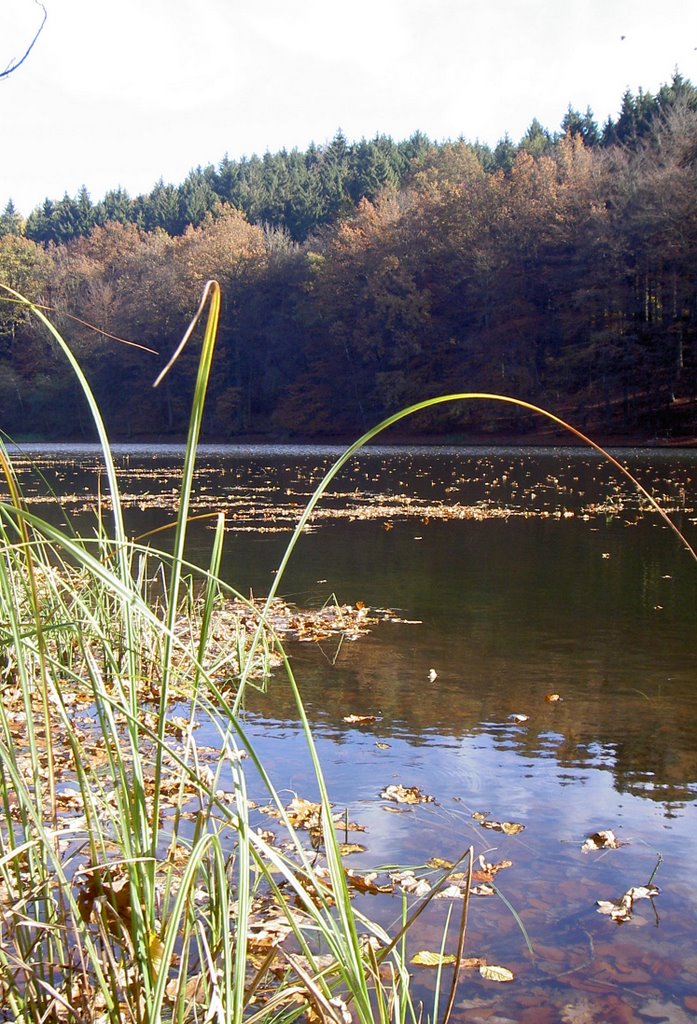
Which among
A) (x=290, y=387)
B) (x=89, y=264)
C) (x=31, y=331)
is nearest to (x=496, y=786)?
(x=290, y=387)

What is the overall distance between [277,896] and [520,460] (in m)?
31.6

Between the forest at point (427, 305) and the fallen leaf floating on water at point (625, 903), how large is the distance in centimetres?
3847

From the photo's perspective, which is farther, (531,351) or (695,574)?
(531,351)

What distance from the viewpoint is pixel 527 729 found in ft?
17.5

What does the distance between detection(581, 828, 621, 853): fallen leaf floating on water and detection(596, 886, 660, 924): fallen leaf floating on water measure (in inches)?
12.8

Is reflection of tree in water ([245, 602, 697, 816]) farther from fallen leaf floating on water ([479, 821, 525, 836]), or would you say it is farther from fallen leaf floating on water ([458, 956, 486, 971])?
fallen leaf floating on water ([458, 956, 486, 971])

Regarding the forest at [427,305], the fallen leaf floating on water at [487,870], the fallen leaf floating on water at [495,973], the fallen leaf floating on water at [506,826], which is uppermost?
the forest at [427,305]

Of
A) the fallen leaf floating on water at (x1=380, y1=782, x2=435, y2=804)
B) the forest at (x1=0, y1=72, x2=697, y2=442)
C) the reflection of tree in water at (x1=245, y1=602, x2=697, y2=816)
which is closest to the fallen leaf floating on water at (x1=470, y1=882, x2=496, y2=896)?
the fallen leaf floating on water at (x1=380, y1=782, x2=435, y2=804)

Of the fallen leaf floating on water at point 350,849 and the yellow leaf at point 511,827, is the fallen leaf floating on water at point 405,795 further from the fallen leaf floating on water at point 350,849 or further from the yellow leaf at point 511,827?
the fallen leaf floating on water at point 350,849

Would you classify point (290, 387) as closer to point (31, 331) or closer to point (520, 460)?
point (31, 331)

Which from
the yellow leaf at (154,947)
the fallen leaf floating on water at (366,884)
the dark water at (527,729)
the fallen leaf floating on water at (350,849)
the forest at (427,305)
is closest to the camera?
the yellow leaf at (154,947)

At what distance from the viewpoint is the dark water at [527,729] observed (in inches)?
121

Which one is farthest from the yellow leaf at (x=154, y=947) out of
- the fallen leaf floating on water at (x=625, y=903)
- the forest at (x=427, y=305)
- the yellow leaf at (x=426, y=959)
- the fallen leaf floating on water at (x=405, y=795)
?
the forest at (x=427, y=305)

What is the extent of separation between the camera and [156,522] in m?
15.5
